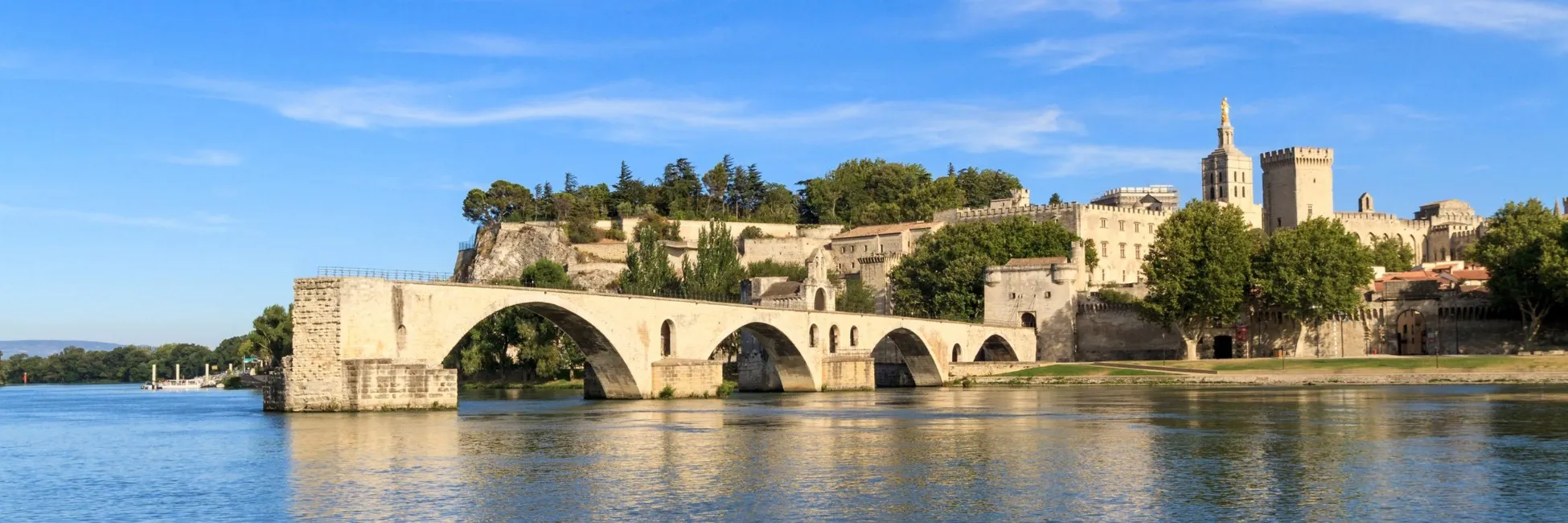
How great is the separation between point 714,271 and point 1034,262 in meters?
19.1

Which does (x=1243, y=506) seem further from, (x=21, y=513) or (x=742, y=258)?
(x=742, y=258)

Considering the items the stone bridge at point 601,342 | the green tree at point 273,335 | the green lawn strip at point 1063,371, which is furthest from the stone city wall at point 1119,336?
the green tree at point 273,335

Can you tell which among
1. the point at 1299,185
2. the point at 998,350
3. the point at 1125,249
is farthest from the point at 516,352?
the point at 1299,185

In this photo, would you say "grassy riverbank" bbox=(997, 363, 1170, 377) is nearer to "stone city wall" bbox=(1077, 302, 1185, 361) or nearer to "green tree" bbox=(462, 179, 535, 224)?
"stone city wall" bbox=(1077, 302, 1185, 361)

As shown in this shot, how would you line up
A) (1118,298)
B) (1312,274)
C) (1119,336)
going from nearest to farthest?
(1312,274), (1118,298), (1119,336)

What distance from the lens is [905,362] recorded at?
272 feet

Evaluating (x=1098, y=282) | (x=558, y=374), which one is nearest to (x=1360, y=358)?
(x=1098, y=282)

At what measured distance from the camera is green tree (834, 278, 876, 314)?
98125 millimetres

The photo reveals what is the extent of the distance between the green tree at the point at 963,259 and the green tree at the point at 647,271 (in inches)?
617

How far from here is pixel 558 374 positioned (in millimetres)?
87562

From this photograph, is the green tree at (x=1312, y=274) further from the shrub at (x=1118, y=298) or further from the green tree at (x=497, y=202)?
the green tree at (x=497, y=202)

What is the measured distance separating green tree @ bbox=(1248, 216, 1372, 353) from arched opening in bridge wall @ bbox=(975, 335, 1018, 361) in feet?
46.1

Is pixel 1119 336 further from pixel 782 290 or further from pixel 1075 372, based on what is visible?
pixel 782 290

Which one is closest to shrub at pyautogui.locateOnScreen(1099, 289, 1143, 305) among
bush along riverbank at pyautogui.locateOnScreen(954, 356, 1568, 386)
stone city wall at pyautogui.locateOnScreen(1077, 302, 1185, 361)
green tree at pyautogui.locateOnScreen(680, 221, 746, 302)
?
stone city wall at pyautogui.locateOnScreen(1077, 302, 1185, 361)
